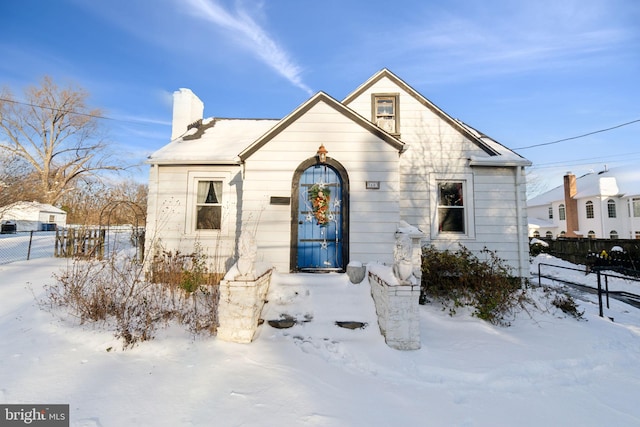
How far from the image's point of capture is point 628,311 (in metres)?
7.26

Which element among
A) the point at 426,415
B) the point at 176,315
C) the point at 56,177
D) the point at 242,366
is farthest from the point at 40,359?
the point at 56,177

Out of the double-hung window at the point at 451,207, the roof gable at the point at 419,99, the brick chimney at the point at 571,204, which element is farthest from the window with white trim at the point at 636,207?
the double-hung window at the point at 451,207

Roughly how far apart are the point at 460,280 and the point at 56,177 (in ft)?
113

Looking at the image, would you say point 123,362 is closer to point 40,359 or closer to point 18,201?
point 40,359

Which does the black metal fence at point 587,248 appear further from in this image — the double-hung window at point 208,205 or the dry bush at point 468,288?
the double-hung window at point 208,205

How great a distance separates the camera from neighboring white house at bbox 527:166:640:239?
2505 cm

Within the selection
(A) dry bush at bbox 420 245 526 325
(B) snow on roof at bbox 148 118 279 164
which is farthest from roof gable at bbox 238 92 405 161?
(A) dry bush at bbox 420 245 526 325

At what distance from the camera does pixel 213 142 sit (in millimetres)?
9047

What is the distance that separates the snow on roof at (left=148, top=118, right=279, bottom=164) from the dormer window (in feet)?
10.7

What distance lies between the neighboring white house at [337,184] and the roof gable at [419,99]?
0.03 metres

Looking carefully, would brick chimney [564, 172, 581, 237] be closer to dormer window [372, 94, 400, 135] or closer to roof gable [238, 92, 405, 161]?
dormer window [372, 94, 400, 135]

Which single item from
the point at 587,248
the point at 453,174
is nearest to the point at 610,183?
the point at 587,248

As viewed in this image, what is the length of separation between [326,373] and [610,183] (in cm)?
3539

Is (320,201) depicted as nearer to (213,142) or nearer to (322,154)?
(322,154)
